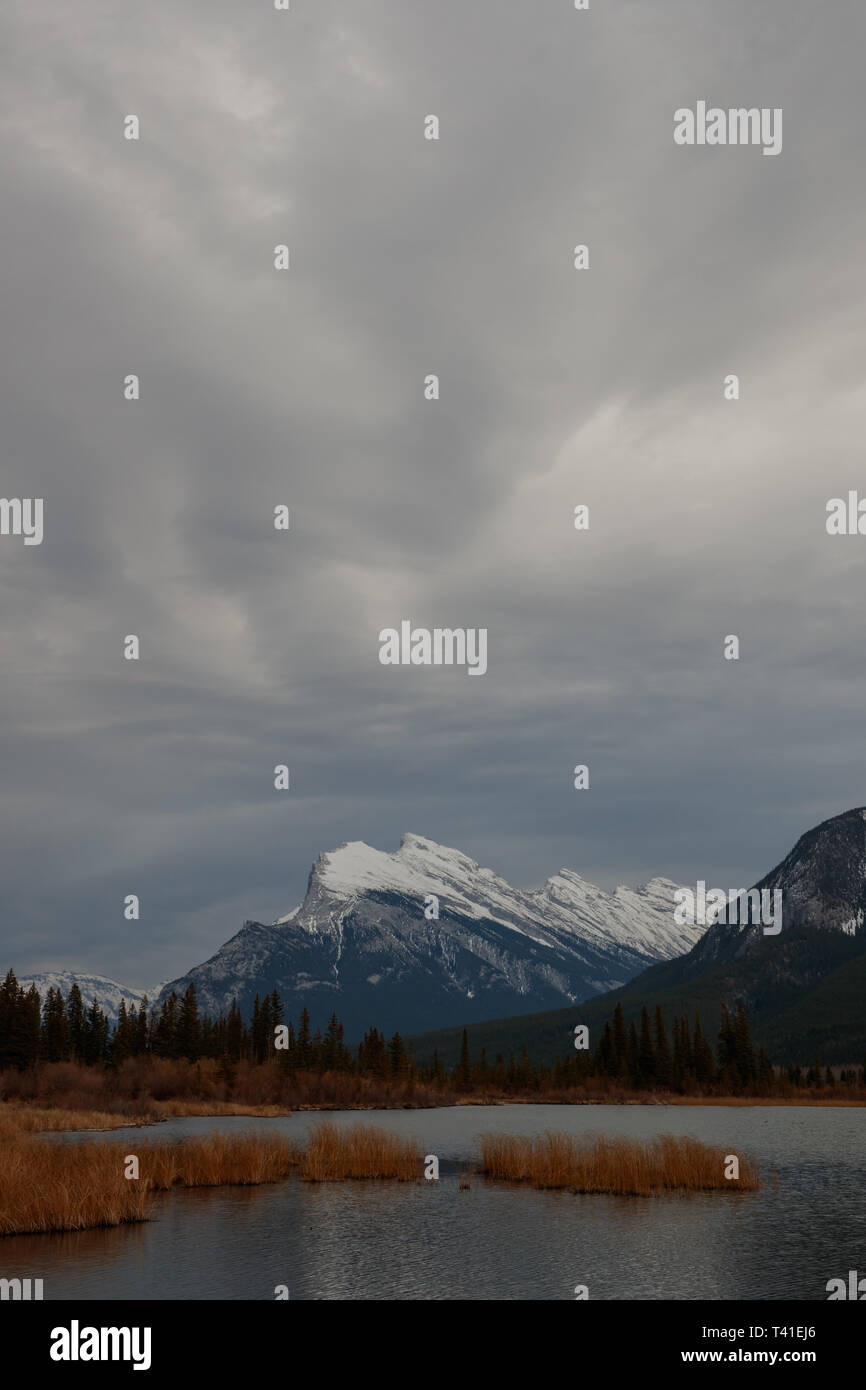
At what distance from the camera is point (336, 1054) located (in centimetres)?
19700

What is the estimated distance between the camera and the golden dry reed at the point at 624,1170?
48.6m

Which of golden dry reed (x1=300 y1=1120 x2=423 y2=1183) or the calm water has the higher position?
the calm water

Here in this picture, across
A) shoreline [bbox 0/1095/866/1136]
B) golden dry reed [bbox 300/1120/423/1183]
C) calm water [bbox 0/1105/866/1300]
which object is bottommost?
shoreline [bbox 0/1095/866/1136]

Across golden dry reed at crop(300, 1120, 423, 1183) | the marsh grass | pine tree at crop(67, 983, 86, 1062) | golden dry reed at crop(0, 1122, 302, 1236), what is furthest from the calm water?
pine tree at crop(67, 983, 86, 1062)

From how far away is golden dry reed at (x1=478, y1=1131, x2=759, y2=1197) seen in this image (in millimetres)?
48625

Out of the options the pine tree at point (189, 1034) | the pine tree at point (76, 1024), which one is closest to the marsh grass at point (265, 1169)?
the pine tree at point (76, 1024)

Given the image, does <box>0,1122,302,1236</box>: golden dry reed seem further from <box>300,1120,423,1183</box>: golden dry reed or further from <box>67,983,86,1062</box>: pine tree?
<box>67,983,86,1062</box>: pine tree

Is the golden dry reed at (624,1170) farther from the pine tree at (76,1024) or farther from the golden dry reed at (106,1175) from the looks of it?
the pine tree at (76,1024)

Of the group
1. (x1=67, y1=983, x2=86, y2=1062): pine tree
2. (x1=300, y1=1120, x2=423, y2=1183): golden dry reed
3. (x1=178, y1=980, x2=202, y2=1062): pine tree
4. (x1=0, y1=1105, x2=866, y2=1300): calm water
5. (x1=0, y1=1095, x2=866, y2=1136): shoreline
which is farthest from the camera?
(x1=178, y1=980, x2=202, y2=1062): pine tree

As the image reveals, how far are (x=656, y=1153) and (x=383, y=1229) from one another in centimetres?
2175

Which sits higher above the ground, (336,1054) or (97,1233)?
(97,1233)

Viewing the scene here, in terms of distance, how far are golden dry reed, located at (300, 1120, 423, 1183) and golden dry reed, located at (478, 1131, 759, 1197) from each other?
4725 mm
